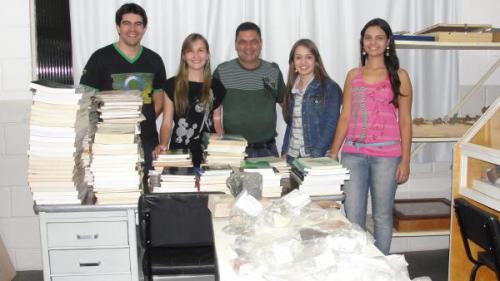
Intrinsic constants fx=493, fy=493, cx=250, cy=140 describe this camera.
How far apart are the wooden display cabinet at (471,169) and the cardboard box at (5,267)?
112 inches

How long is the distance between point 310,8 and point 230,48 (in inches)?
25.4

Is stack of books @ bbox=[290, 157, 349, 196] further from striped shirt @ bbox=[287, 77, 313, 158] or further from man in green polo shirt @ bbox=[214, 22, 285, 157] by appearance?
man in green polo shirt @ bbox=[214, 22, 285, 157]

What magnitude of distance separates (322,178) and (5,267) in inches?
92.2

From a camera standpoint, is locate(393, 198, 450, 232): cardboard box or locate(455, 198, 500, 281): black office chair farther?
locate(393, 198, 450, 232): cardboard box

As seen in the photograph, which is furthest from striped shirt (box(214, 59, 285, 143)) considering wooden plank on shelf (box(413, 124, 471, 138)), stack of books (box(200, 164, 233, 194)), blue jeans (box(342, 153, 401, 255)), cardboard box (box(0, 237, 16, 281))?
cardboard box (box(0, 237, 16, 281))

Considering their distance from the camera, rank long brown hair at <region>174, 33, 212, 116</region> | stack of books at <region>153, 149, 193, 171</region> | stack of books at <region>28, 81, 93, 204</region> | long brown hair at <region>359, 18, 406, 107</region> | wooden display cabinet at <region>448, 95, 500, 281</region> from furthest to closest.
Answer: long brown hair at <region>174, 33, 212, 116</region>
long brown hair at <region>359, 18, 406, 107</region>
wooden display cabinet at <region>448, 95, 500, 281</region>
stack of books at <region>153, 149, 193, 171</region>
stack of books at <region>28, 81, 93, 204</region>

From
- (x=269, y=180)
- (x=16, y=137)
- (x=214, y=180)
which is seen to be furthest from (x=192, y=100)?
(x=16, y=137)

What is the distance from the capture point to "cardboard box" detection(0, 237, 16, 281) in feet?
10.8

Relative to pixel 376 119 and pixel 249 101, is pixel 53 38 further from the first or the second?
pixel 376 119

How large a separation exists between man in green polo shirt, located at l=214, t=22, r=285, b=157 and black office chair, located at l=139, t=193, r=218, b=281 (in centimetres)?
99

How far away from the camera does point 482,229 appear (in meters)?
2.18

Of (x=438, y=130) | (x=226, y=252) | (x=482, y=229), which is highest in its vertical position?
(x=438, y=130)

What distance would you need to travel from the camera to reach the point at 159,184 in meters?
2.44

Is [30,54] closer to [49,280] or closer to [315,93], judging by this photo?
[49,280]
